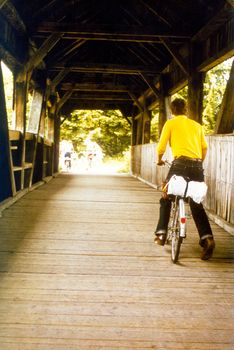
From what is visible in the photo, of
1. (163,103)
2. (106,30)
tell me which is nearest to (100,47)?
(163,103)

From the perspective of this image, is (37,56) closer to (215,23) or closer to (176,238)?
(215,23)

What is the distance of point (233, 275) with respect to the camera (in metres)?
3.81

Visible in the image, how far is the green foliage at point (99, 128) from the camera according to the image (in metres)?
27.1

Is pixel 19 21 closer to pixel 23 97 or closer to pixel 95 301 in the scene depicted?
pixel 23 97

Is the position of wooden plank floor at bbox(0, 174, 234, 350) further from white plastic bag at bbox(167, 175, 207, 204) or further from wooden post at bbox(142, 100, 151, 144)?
wooden post at bbox(142, 100, 151, 144)

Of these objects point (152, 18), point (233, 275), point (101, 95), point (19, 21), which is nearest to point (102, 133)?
point (101, 95)

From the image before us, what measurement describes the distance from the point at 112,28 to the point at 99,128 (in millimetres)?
18215

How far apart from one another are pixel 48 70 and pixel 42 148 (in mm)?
2389

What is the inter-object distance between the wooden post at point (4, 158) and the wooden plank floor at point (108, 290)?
139 cm

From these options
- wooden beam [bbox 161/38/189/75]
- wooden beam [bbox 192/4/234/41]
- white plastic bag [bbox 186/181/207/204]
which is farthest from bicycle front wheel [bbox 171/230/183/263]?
wooden beam [bbox 161/38/189/75]

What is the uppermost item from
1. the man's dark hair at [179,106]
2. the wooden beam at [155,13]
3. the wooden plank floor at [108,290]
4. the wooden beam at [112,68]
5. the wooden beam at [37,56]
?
the wooden beam at [155,13]

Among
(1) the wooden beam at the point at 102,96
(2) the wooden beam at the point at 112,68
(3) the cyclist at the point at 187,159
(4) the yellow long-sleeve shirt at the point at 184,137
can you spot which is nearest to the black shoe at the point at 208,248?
(3) the cyclist at the point at 187,159

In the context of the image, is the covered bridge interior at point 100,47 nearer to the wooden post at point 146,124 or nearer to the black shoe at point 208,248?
the black shoe at point 208,248

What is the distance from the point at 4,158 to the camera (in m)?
7.06
